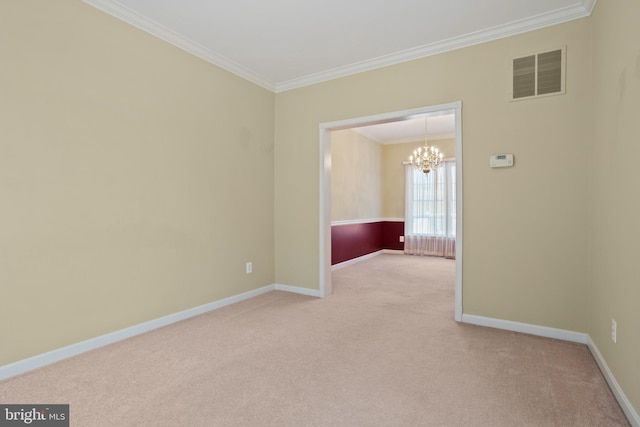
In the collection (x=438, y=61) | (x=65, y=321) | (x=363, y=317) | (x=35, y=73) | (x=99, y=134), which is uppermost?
(x=438, y=61)

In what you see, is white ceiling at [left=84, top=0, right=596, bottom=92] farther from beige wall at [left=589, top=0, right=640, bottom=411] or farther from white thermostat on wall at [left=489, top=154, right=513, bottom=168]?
white thermostat on wall at [left=489, top=154, right=513, bottom=168]

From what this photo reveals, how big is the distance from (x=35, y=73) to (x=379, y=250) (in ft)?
23.3

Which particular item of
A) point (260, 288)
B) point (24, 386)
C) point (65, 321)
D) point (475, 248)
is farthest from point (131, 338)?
point (475, 248)

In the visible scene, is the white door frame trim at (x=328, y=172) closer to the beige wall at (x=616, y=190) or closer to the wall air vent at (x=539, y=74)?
the wall air vent at (x=539, y=74)

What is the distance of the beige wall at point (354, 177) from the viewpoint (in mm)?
6273

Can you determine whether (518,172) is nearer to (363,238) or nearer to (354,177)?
(354,177)

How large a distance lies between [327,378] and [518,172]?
2.43 metres

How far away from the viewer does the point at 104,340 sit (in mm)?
2656

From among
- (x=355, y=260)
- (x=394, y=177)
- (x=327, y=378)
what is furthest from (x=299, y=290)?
(x=394, y=177)

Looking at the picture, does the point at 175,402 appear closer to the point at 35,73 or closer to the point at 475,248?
the point at 35,73

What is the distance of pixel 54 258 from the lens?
93.7 inches

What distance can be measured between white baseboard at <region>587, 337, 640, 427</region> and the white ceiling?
2713 millimetres

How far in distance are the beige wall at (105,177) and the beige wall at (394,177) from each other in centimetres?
521

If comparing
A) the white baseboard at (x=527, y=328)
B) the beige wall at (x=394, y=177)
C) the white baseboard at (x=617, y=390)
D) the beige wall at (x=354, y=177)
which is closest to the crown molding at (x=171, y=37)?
the beige wall at (x=354, y=177)
